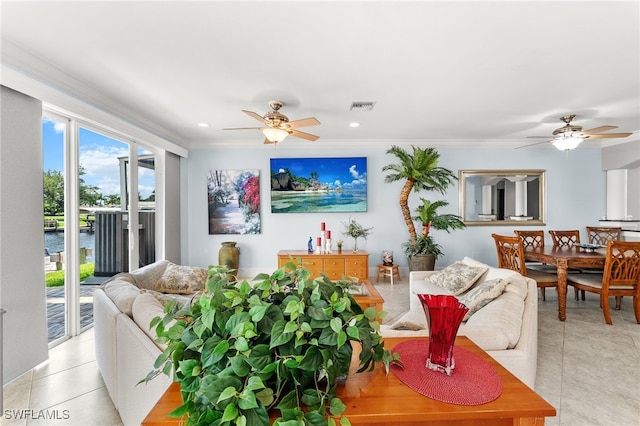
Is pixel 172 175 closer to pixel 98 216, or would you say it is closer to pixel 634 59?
→ pixel 98 216

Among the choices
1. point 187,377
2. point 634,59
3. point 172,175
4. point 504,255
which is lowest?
point 504,255

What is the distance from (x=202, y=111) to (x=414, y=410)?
3.78 m

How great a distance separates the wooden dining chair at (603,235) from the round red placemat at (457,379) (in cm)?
536

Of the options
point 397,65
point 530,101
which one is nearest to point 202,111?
point 397,65

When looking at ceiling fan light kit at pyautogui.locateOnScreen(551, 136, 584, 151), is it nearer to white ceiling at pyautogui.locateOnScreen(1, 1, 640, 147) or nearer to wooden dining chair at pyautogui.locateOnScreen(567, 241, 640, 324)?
Result: white ceiling at pyautogui.locateOnScreen(1, 1, 640, 147)

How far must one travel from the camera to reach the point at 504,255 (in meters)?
3.89

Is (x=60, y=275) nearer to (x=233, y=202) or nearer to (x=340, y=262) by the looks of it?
(x=233, y=202)

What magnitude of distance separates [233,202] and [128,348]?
390 cm

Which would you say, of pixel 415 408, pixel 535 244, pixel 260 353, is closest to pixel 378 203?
pixel 535 244

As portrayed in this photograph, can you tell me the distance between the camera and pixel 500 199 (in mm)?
5422

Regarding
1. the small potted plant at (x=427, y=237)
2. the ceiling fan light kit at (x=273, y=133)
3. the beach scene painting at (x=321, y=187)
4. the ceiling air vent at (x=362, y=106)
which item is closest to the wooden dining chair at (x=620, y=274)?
the small potted plant at (x=427, y=237)

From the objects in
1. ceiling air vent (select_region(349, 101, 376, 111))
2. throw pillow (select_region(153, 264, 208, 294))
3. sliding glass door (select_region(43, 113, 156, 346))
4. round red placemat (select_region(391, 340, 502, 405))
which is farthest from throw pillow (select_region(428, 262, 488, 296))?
sliding glass door (select_region(43, 113, 156, 346))

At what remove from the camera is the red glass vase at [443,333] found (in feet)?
2.84

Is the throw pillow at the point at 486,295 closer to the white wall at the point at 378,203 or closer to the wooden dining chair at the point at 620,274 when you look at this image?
the wooden dining chair at the point at 620,274
